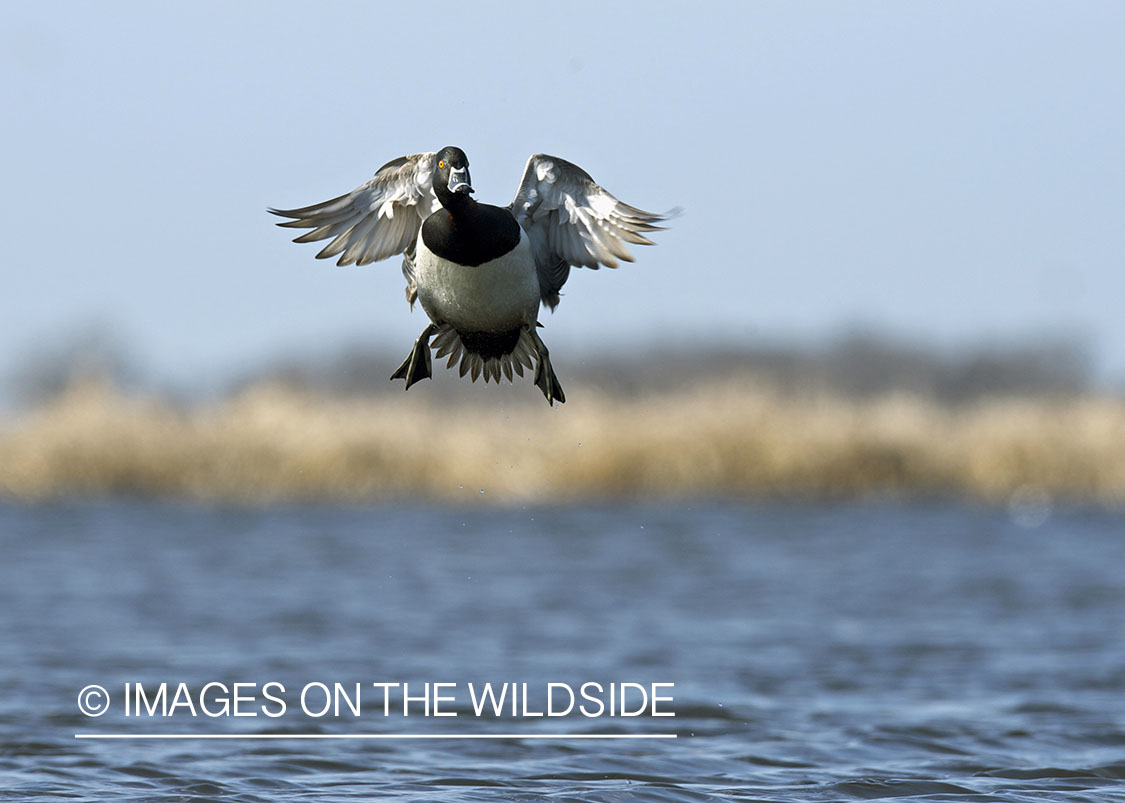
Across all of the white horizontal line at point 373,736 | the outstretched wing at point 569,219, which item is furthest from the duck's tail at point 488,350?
the white horizontal line at point 373,736

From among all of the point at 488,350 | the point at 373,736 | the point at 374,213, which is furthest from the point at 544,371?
the point at 373,736

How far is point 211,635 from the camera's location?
638 inches

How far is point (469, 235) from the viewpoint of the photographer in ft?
14.5

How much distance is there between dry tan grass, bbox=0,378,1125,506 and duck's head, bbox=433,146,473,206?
17688mm

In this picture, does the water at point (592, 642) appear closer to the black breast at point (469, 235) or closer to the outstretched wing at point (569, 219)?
the outstretched wing at point (569, 219)

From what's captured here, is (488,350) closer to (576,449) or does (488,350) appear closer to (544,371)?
(544,371)

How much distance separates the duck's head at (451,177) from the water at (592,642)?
5.08 metres

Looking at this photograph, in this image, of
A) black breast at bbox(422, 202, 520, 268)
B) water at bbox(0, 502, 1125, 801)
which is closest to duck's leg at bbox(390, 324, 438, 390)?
black breast at bbox(422, 202, 520, 268)

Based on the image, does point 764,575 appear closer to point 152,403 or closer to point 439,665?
point 439,665

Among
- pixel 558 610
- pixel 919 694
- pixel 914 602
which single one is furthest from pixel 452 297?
pixel 914 602

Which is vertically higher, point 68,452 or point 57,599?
point 68,452

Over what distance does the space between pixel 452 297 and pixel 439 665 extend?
406 inches

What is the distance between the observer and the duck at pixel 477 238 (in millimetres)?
4465

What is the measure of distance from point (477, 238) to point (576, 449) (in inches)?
701
